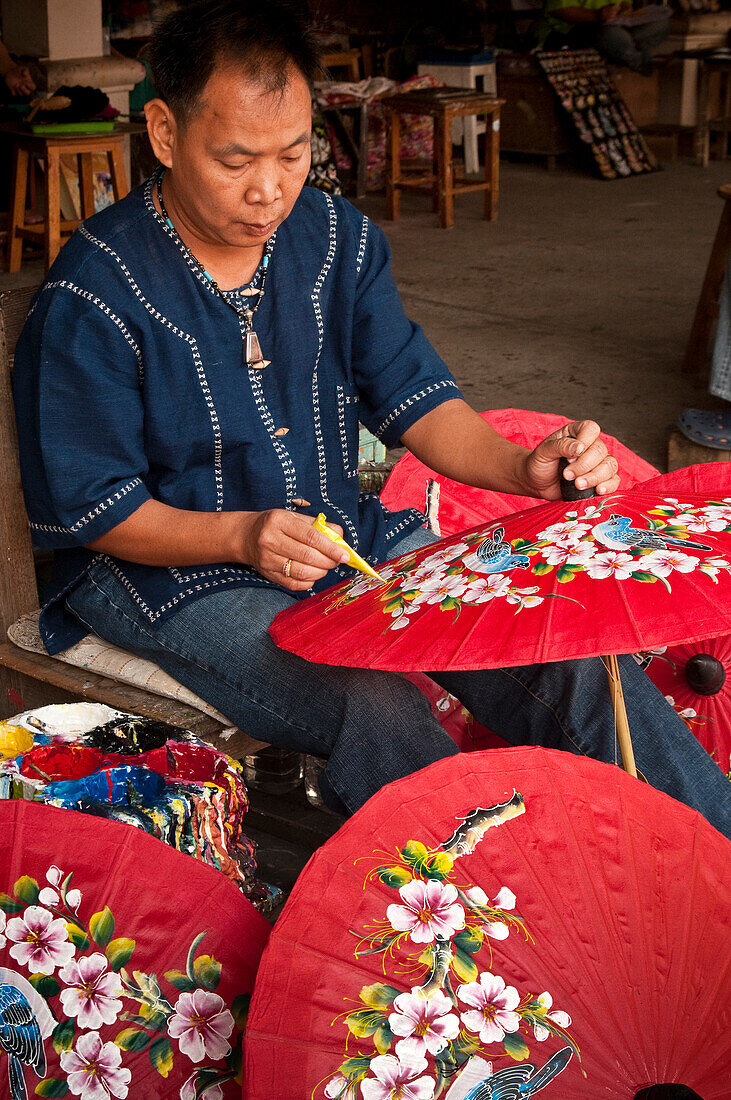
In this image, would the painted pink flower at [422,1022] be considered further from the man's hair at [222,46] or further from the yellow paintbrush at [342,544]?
the man's hair at [222,46]

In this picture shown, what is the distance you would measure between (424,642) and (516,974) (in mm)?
329

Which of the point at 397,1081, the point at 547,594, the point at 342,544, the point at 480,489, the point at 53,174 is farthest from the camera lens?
the point at 53,174

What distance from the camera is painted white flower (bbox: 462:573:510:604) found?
1.18 metres

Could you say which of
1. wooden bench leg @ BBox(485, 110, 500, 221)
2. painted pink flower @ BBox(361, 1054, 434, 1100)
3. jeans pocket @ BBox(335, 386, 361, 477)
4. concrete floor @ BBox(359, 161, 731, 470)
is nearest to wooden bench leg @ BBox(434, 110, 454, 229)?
concrete floor @ BBox(359, 161, 731, 470)

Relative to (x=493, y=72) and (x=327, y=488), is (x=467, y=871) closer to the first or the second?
(x=327, y=488)

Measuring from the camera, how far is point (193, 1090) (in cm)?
102

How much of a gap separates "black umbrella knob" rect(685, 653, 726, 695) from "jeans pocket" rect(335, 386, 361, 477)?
0.60 metres

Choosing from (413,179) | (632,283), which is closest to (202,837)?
(632,283)

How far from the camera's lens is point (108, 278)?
5.11 feet

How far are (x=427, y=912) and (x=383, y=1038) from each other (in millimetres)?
110

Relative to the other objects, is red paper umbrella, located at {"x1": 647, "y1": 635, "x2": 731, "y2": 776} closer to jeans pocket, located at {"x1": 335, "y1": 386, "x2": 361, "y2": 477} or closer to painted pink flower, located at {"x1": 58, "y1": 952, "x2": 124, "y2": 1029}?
jeans pocket, located at {"x1": 335, "y1": 386, "x2": 361, "y2": 477}

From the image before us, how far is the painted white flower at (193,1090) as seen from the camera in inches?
40.0

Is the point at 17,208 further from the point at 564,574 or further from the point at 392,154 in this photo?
the point at 564,574

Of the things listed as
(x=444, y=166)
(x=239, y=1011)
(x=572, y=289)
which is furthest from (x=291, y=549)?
(x=444, y=166)
